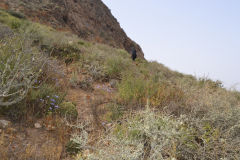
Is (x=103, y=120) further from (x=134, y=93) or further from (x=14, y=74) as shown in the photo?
(x=14, y=74)

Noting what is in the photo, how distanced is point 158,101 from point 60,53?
4447 mm

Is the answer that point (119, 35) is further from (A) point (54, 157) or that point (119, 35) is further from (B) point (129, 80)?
(A) point (54, 157)

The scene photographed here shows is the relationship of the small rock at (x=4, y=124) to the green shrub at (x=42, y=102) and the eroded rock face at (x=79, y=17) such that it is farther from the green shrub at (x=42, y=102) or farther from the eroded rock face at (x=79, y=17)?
the eroded rock face at (x=79, y=17)

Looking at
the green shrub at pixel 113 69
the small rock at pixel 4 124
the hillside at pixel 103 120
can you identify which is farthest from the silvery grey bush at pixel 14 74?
the green shrub at pixel 113 69

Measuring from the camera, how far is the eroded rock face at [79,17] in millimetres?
15406

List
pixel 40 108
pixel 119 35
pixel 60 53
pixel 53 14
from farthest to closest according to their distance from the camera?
pixel 119 35, pixel 53 14, pixel 60 53, pixel 40 108

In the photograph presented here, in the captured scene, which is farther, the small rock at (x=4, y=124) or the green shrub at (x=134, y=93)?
the green shrub at (x=134, y=93)

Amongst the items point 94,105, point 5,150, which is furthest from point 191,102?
point 5,150

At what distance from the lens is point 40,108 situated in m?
3.03

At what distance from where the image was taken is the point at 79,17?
22.0m

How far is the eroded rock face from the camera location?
1541 centimetres

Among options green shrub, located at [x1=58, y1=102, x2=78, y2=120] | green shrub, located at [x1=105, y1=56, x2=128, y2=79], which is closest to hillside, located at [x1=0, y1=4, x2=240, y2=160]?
green shrub, located at [x1=58, y1=102, x2=78, y2=120]

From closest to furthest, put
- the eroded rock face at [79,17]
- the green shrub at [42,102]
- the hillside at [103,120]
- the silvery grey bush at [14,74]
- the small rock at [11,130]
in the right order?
the hillside at [103,120], the silvery grey bush at [14,74], the small rock at [11,130], the green shrub at [42,102], the eroded rock face at [79,17]

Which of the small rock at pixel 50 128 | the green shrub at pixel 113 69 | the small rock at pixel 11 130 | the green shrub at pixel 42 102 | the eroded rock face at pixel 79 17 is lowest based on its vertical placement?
the small rock at pixel 11 130
